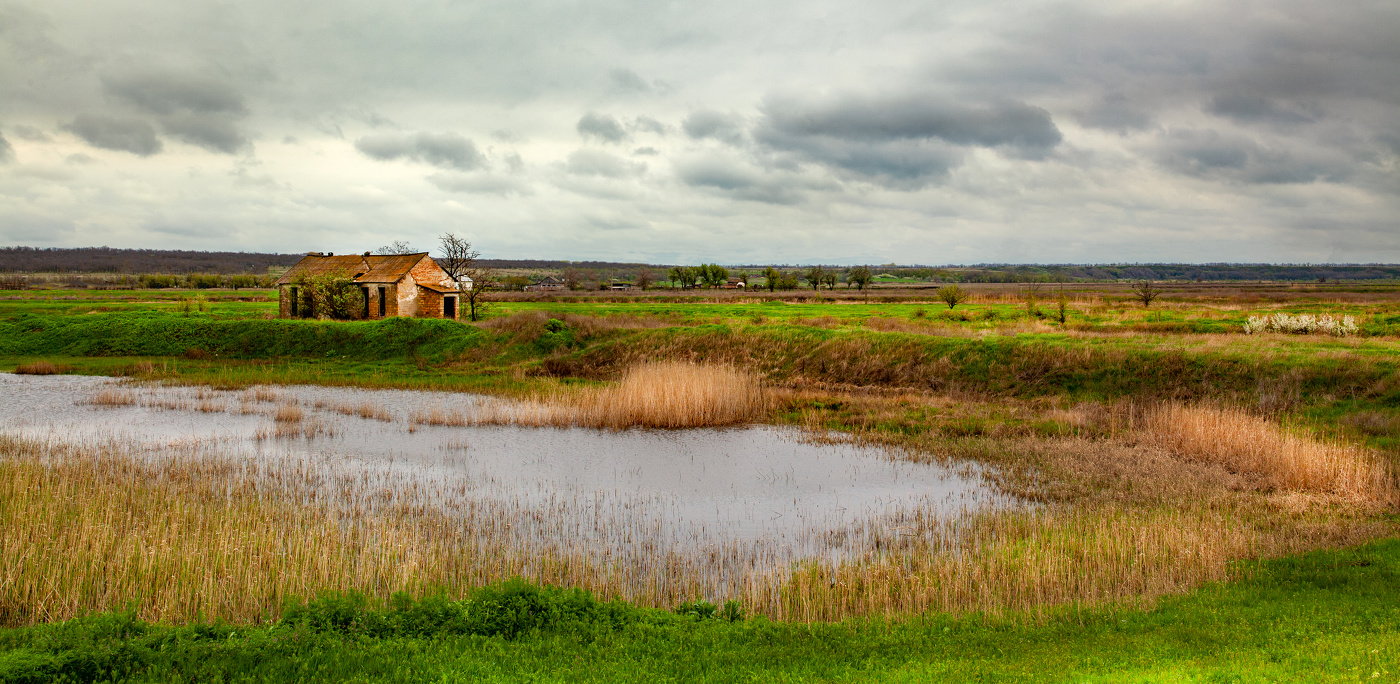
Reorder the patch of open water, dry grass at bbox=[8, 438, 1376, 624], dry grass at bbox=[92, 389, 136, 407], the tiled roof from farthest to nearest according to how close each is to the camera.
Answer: the tiled roof
dry grass at bbox=[92, 389, 136, 407]
the patch of open water
dry grass at bbox=[8, 438, 1376, 624]

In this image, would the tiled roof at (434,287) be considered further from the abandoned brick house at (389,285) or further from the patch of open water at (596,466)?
the patch of open water at (596,466)

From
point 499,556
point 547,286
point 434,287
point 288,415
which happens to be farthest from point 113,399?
point 547,286

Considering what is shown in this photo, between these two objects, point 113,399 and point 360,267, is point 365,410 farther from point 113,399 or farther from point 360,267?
point 360,267

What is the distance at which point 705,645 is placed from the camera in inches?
292

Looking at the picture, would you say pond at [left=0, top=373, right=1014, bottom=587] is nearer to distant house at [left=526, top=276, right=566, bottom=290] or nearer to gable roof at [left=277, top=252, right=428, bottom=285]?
gable roof at [left=277, top=252, right=428, bottom=285]

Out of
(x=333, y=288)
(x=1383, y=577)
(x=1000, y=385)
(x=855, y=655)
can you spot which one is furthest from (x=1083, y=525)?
(x=333, y=288)

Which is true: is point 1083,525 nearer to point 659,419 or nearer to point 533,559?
point 533,559

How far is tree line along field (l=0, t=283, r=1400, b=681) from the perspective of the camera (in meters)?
6.66

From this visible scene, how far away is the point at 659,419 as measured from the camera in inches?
893

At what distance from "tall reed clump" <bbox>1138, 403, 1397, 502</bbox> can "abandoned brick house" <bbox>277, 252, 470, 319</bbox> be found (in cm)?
4430

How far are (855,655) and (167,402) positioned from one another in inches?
1024

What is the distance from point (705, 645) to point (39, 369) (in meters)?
38.3

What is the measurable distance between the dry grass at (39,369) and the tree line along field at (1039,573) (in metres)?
7.25

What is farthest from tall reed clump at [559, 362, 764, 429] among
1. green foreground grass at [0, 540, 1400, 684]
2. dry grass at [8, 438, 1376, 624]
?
green foreground grass at [0, 540, 1400, 684]
